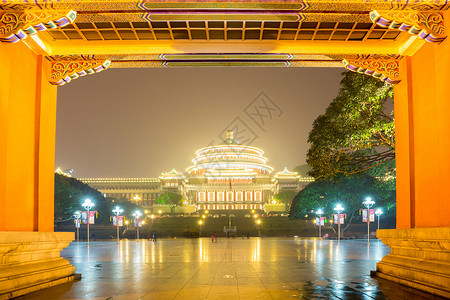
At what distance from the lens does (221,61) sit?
487 inches

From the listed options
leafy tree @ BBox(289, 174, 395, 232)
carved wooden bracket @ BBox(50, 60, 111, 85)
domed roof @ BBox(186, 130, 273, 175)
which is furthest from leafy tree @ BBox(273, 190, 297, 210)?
carved wooden bracket @ BBox(50, 60, 111, 85)

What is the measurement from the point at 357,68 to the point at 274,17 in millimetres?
3155

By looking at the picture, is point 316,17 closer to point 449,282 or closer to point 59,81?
point 449,282

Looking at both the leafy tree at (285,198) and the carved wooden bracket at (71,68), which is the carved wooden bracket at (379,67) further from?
the leafy tree at (285,198)

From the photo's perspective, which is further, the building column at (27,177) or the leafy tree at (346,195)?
the leafy tree at (346,195)

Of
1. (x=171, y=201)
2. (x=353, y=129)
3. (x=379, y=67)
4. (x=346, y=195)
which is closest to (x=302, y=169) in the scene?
(x=171, y=201)

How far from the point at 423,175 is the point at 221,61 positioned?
5749 mm

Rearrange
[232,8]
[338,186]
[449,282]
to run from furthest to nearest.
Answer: [338,186]
[232,8]
[449,282]

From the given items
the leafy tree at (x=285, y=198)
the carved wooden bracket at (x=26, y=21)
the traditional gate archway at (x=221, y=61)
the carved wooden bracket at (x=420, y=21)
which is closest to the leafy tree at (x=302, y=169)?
the leafy tree at (x=285, y=198)

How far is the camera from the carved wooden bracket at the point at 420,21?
8758 millimetres

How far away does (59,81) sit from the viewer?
11.7 m

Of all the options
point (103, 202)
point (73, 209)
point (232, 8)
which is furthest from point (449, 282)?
point (103, 202)

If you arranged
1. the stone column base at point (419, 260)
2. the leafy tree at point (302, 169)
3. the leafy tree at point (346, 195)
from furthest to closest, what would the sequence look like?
1. the leafy tree at point (302, 169)
2. the leafy tree at point (346, 195)
3. the stone column base at point (419, 260)

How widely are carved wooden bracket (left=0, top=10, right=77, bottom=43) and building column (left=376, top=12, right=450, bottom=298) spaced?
24.0 feet
